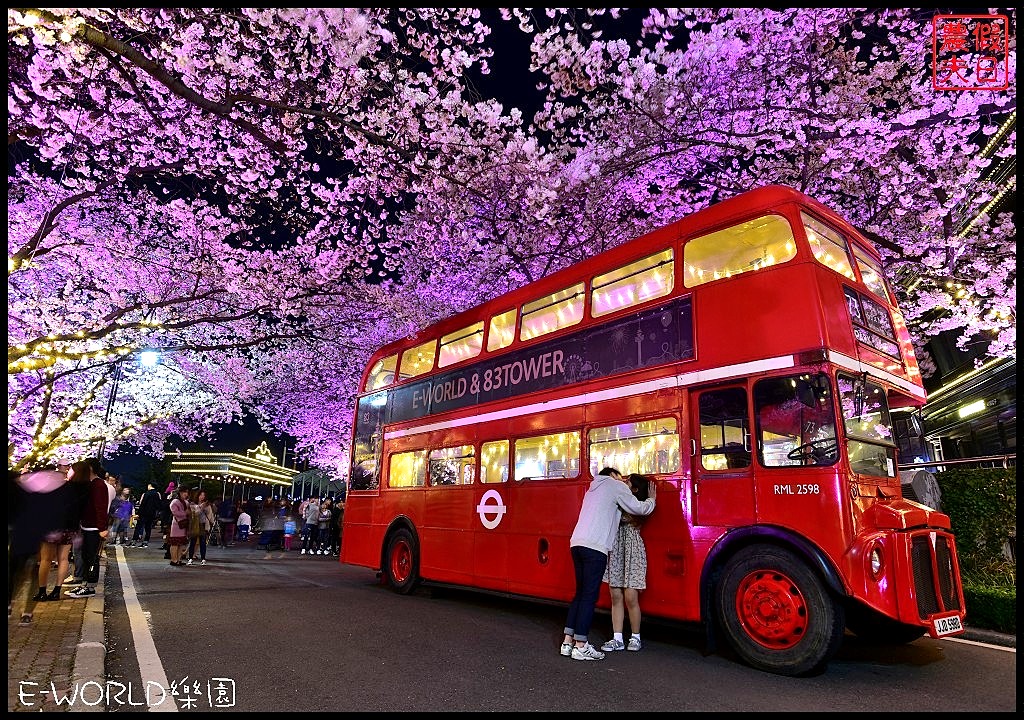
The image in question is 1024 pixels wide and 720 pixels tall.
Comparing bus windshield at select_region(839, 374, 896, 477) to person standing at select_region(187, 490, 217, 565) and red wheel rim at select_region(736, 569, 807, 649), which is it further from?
person standing at select_region(187, 490, 217, 565)

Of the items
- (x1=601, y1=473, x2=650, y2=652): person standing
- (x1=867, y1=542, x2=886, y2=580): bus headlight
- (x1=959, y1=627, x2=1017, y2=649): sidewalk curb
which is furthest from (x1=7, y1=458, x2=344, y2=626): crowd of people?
(x1=959, y1=627, x2=1017, y2=649): sidewalk curb

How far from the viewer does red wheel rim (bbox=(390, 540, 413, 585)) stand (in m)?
10.2

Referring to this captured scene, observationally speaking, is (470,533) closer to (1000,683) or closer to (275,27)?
(1000,683)

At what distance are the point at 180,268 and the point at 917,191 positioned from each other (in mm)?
17231

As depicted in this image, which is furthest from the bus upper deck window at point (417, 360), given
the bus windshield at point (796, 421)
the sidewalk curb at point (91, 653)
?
the bus windshield at point (796, 421)

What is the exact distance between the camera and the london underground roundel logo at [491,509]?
8.49 m

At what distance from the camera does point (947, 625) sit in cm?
523

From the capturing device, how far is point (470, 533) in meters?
8.96

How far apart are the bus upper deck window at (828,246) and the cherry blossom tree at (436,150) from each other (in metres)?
5.25

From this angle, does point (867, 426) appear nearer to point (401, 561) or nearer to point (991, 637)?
point (991, 637)

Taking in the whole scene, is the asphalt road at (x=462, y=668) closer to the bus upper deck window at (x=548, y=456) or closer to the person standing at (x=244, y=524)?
the bus upper deck window at (x=548, y=456)

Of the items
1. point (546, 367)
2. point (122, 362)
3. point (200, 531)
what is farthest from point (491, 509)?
point (122, 362)

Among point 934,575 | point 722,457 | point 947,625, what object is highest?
point 722,457

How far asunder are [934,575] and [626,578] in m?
2.69
